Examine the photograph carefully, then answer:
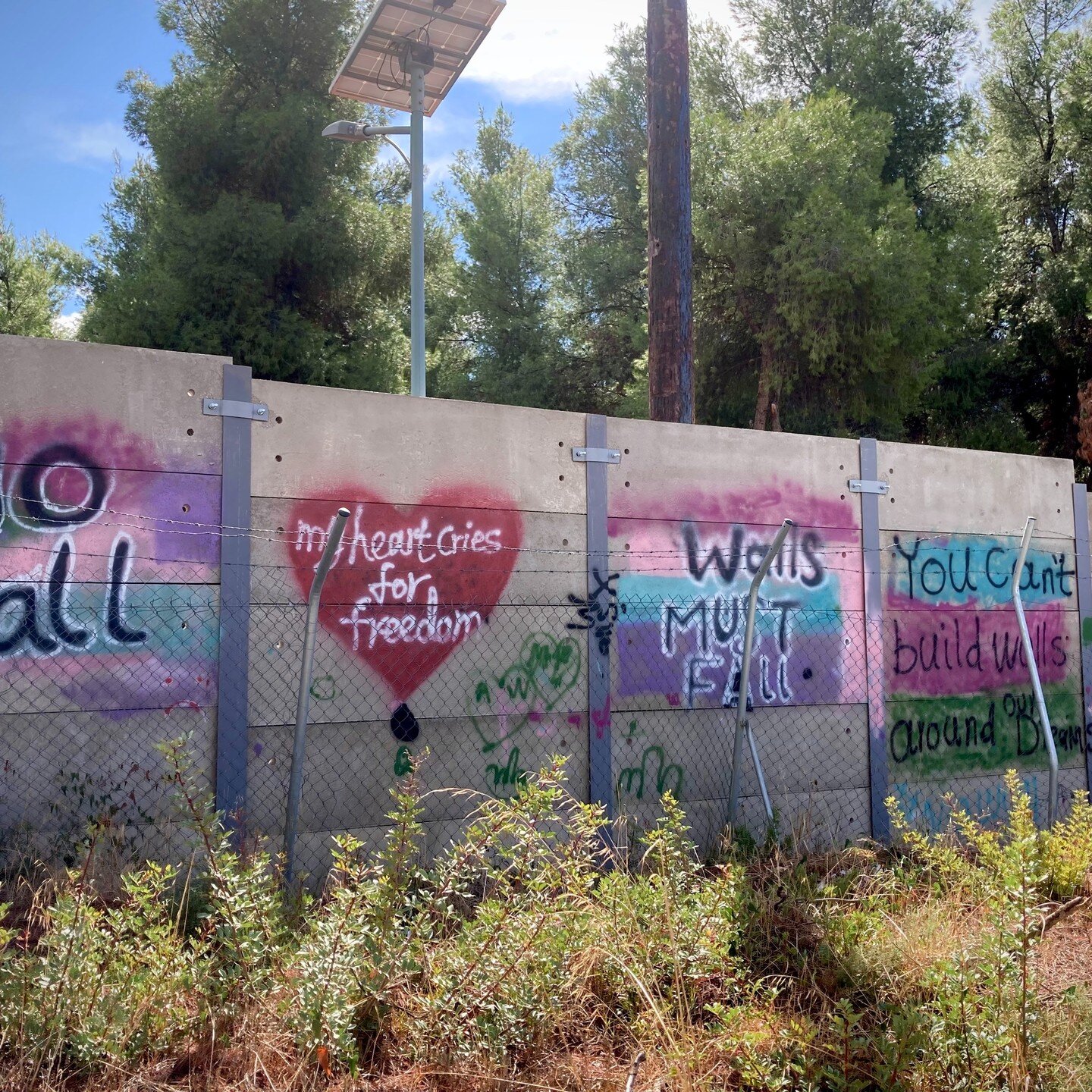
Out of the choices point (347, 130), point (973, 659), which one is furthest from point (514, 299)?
point (973, 659)

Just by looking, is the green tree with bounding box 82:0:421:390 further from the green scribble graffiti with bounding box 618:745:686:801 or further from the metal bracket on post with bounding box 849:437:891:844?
the green scribble graffiti with bounding box 618:745:686:801

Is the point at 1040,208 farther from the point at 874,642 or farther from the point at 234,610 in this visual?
the point at 234,610

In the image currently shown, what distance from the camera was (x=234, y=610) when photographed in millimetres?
4949

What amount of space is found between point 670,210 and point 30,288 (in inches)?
891

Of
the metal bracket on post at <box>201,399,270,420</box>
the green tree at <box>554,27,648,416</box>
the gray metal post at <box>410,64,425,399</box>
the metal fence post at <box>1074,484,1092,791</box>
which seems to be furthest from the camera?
the green tree at <box>554,27,648,416</box>

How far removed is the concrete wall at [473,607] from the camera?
15.2ft

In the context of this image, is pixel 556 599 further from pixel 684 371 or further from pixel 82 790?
pixel 684 371

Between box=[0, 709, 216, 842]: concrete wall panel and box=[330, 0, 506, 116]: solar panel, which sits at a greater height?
box=[330, 0, 506, 116]: solar panel

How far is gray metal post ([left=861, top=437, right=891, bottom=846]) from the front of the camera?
6.79 m

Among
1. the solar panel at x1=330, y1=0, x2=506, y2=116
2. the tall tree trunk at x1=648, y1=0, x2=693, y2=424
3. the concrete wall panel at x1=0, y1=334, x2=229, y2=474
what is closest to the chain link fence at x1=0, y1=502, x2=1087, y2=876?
the concrete wall panel at x1=0, y1=334, x2=229, y2=474

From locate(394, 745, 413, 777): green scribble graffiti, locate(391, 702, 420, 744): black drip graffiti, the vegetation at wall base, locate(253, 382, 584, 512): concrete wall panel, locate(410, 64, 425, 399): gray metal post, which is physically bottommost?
the vegetation at wall base

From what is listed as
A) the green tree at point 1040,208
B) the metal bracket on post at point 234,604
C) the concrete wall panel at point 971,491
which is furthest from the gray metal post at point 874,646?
the green tree at point 1040,208

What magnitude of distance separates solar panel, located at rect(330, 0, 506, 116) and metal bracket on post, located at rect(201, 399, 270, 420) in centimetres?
416

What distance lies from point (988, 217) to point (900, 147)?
2.61 m
